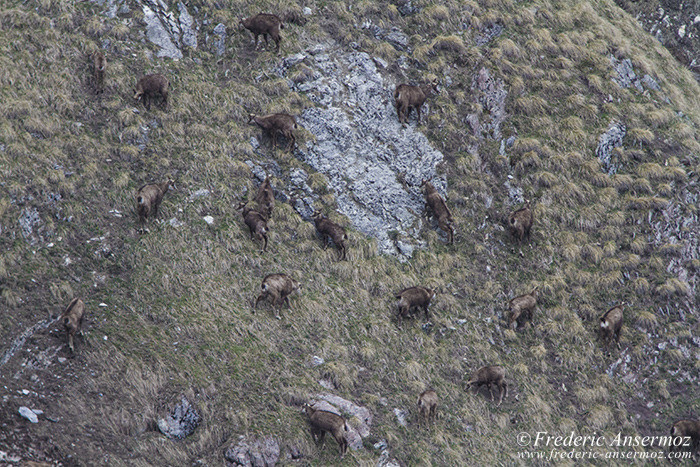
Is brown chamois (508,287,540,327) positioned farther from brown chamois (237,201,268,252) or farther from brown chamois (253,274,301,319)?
brown chamois (237,201,268,252)

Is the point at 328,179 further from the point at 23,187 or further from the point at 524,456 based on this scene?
the point at 524,456

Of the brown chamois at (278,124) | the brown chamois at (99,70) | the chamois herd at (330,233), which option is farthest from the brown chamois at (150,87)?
the brown chamois at (278,124)

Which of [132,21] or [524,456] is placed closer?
[524,456]

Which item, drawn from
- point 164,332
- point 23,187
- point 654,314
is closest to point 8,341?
point 164,332

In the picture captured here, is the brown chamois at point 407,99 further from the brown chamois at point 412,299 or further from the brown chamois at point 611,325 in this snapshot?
the brown chamois at point 611,325

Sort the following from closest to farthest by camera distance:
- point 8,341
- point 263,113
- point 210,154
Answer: point 8,341
point 210,154
point 263,113

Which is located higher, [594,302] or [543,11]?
[543,11]
